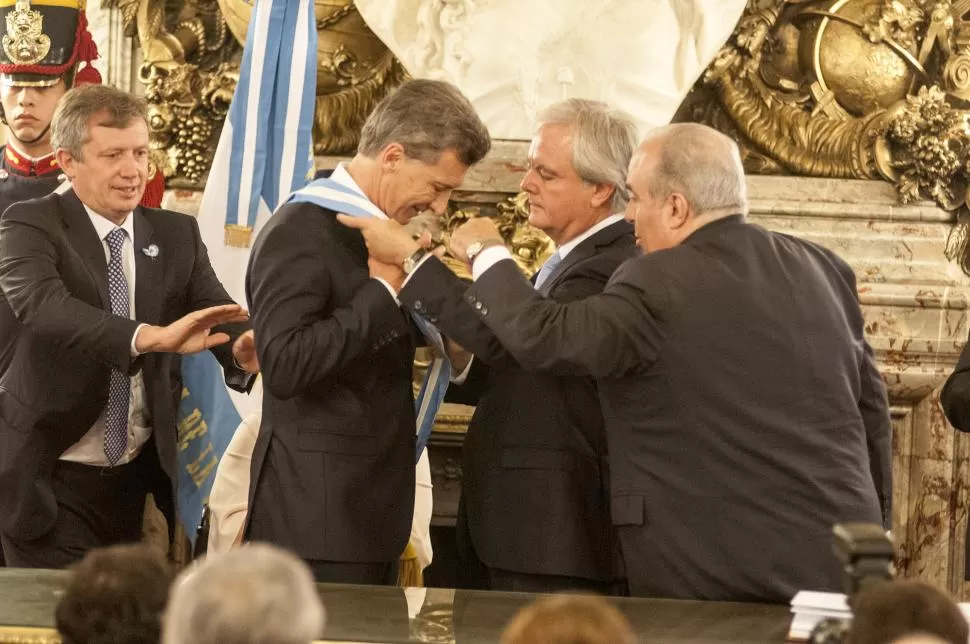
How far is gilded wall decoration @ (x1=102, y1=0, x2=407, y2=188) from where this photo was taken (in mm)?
5395

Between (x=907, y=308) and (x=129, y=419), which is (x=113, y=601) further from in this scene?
(x=907, y=308)

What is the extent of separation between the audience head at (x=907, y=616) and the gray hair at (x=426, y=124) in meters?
1.65

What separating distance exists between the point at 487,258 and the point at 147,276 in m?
1.15

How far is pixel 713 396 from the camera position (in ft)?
9.84

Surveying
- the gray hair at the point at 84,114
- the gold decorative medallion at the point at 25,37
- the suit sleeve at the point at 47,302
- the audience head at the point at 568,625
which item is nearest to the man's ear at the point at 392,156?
the suit sleeve at the point at 47,302

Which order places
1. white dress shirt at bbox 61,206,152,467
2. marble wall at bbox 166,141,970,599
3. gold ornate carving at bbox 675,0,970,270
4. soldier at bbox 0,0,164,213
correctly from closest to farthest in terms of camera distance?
1. white dress shirt at bbox 61,206,152,467
2. soldier at bbox 0,0,164,213
3. marble wall at bbox 166,141,970,599
4. gold ornate carving at bbox 675,0,970,270

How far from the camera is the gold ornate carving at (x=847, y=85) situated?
532 cm

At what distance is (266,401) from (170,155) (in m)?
2.30

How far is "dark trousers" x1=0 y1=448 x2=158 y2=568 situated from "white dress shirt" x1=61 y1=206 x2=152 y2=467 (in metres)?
0.03

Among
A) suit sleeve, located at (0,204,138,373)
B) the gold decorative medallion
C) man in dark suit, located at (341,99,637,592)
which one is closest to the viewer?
man in dark suit, located at (341,99,637,592)

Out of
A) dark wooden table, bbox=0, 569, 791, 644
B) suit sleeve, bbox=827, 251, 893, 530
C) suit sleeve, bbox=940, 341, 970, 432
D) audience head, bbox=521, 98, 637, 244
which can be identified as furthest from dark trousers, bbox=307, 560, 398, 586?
suit sleeve, bbox=940, 341, 970, 432

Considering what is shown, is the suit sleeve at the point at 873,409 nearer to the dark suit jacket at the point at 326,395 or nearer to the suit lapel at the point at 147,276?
the dark suit jacket at the point at 326,395

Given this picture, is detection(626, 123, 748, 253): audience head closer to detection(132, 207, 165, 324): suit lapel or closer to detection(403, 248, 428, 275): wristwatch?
detection(403, 248, 428, 275): wristwatch

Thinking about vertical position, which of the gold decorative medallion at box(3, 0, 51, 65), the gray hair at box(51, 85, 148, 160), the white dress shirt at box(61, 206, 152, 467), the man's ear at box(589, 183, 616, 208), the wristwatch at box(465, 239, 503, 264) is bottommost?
the white dress shirt at box(61, 206, 152, 467)
